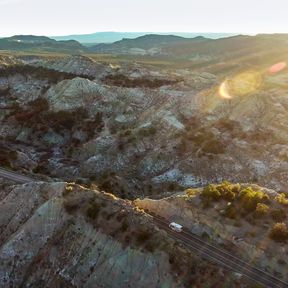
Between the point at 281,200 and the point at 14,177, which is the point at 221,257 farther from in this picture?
the point at 14,177

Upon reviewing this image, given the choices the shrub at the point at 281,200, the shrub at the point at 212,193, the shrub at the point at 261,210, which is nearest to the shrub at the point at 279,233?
the shrub at the point at 261,210

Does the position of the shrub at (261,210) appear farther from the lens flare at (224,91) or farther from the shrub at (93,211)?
the lens flare at (224,91)

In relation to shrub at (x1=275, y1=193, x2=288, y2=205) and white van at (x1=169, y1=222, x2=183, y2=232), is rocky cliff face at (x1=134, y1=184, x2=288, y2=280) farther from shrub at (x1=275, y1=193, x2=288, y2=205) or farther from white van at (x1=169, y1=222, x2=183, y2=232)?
white van at (x1=169, y1=222, x2=183, y2=232)

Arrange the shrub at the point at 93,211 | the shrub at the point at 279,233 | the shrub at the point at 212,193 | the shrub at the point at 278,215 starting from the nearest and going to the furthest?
the shrub at the point at 279,233, the shrub at the point at 278,215, the shrub at the point at 93,211, the shrub at the point at 212,193

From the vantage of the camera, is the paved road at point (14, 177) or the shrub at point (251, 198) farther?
the paved road at point (14, 177)

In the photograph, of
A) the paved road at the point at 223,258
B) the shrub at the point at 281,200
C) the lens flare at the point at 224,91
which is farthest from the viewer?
the lens flare at the point at 224,91

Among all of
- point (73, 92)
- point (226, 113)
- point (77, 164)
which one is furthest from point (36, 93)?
point (226, 113)

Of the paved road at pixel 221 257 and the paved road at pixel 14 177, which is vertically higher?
the paved road at pixel 221 257

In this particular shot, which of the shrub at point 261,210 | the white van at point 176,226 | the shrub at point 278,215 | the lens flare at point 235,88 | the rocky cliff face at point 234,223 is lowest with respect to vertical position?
the lens flare at point 235,88
